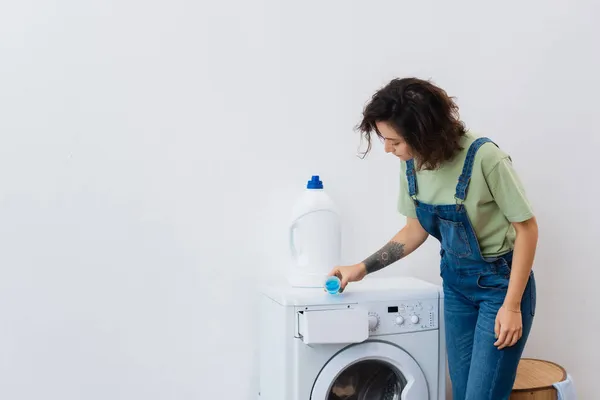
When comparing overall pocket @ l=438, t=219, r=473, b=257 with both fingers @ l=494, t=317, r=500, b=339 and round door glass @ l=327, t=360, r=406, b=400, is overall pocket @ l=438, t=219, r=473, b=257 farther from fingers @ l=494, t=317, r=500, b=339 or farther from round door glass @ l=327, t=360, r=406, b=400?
round door glass @ l=327, t=360, r=406, b=400

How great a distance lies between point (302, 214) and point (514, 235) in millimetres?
834

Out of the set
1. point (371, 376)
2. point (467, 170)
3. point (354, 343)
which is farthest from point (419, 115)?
point (371, 376)

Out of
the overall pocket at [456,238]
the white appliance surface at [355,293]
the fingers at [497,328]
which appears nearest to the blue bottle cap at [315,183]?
the white appliance surface at [355,293]

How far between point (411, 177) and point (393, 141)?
0.23 m

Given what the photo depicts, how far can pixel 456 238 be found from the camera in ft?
6.79

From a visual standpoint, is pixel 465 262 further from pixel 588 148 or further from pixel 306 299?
pixel 588 148

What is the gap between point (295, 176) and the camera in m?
2.71

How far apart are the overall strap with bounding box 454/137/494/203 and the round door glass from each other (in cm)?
78

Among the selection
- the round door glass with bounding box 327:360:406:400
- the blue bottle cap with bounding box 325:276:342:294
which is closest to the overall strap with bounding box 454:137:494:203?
the blue bottle cap with bounding box 325:276:342:294

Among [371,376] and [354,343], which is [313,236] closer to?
[354,343]

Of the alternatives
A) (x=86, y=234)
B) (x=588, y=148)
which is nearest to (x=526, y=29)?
(x=588, y=148)

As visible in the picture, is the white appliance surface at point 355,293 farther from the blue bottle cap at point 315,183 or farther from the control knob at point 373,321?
the blue bottle cap at point 315,183

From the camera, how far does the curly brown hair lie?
6.23 feet

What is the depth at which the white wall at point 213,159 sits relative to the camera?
2.42 metres
